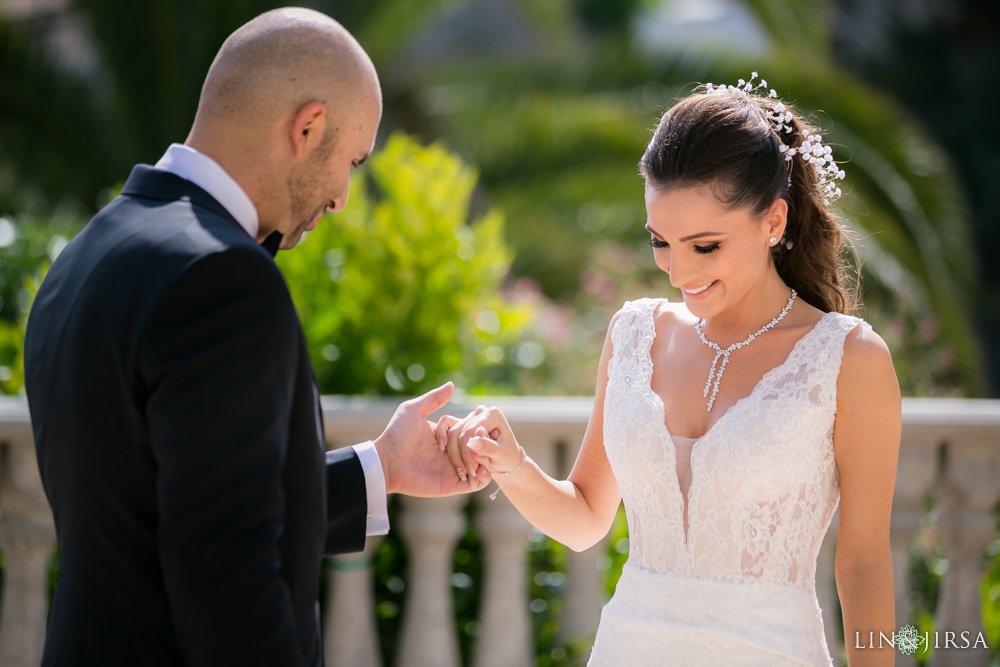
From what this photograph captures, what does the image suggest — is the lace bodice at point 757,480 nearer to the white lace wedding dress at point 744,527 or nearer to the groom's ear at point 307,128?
the white lace wedding dress at point 744,527

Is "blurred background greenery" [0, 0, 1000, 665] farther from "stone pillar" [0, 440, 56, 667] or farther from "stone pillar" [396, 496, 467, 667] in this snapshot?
"stone pillar" [0, 440, 56, 667]

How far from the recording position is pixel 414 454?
242 centimetres

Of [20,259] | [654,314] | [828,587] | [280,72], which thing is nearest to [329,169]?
[280,72]

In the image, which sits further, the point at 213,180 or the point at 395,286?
the point at 395,286

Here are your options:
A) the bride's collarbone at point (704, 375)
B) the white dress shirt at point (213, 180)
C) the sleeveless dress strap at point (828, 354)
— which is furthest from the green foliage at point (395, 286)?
the white dress shirt at point (213, 180)

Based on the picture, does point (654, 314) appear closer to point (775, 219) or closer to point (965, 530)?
point (775, 219)

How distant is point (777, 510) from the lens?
7.36ft

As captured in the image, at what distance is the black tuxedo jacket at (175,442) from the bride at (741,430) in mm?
966

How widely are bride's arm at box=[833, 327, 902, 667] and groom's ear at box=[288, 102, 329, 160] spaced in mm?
1380

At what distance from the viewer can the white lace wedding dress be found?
7.26 feet

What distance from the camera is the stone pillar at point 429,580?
3.05 meters

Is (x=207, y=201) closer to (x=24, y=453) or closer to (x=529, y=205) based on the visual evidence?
(x=24, y=453)

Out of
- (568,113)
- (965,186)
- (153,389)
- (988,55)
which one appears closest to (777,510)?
(153,389)

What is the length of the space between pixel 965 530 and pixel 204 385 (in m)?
2.74
